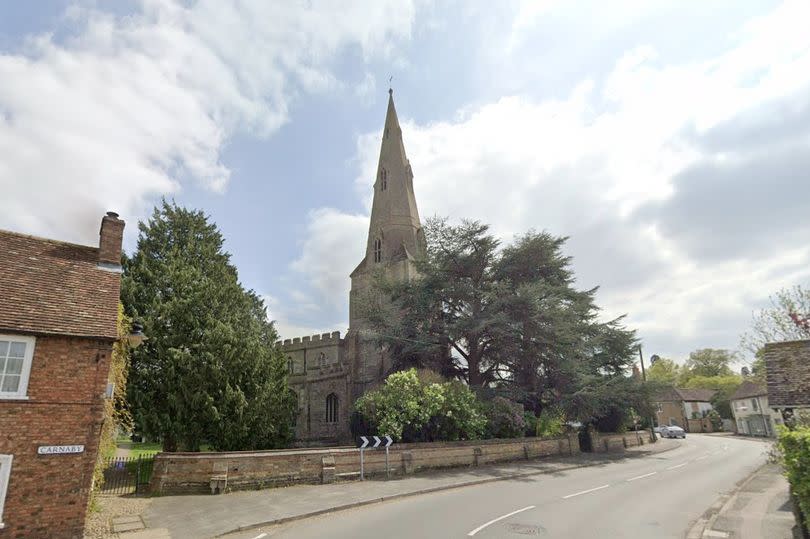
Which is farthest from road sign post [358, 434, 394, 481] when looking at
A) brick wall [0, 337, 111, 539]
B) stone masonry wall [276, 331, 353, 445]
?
stone masonry wall [276, 331, 353, 445]

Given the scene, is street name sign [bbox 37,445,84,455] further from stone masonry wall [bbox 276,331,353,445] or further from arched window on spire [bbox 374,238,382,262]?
arched window on spire [bbox 374,238,382,262]

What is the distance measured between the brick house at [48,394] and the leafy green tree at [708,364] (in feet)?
315

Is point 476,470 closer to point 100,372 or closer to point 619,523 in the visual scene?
point 619,523

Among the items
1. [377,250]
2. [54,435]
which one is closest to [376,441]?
[54,435]

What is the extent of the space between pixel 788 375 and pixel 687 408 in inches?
2315

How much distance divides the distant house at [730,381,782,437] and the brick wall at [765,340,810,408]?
1411 inches

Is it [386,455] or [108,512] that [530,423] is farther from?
[108,512]

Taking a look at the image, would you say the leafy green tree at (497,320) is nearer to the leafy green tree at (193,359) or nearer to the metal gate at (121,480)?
the leafy green tree at (193,359)

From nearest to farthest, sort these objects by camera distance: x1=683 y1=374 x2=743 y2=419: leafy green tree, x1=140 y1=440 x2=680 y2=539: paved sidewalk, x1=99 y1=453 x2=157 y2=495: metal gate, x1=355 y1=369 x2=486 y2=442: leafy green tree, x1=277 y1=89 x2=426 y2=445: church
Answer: x1=140 y1=440 x2=680 y2=539: paved sidewalk < x1=99 y1=453 x2=157 y2=495: metal gate < x1=355 y1=369 x2=486 y2=442: leafy green tree < x1=277 y1=89 x2=426 y2=445: church < x1=683 y1=374 x2=743 y2=419: leafy green tree

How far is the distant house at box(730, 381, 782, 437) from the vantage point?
1955 inches

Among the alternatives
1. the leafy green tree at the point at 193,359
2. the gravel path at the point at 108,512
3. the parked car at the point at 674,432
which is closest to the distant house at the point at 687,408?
the parked car at the point at 674,432

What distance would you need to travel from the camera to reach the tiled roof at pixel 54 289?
11156mm

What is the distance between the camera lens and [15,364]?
10672mm

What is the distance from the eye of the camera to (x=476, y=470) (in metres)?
20.9
